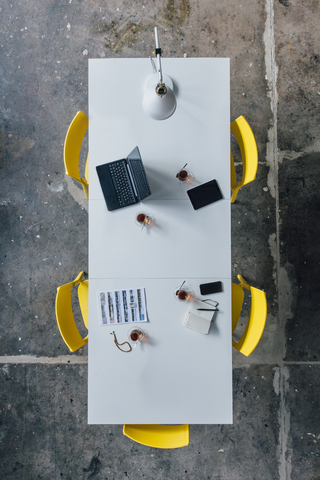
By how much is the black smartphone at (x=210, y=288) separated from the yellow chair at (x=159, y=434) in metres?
0.79

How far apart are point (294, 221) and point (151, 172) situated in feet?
4.73

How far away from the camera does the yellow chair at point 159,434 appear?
1.76 meters

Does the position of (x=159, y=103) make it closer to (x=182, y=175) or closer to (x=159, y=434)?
(x=182, y=175)

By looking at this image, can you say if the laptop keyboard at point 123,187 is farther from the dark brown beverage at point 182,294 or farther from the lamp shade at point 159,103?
the dark brown beverage at point 182,294

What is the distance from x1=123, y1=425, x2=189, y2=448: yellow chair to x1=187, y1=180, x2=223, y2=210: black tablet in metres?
1.32

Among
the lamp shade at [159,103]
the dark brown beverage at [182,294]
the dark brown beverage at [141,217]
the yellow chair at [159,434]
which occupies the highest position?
the lamp shade at [159,103]

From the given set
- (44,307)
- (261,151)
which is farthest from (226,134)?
(44,307)

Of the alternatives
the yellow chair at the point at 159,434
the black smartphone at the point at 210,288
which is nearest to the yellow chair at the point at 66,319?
the yellow chair at the point at 159,434

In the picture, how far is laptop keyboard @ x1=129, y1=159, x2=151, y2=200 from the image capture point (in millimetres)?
1745

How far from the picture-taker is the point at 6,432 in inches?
100.0

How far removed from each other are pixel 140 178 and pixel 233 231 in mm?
1161

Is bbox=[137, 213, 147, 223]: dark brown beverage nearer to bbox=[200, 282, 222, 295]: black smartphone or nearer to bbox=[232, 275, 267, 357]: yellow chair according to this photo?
bbox=[200, 282, 222, 295]: black smartphone

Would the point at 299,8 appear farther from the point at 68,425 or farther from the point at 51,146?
the point at 68,425

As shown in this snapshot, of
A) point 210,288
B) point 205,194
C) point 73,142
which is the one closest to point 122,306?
point 210,288
